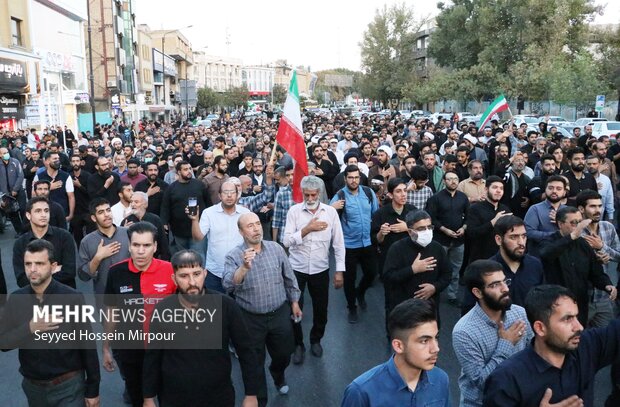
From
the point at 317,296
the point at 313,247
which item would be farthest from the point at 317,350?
the point at 313,247

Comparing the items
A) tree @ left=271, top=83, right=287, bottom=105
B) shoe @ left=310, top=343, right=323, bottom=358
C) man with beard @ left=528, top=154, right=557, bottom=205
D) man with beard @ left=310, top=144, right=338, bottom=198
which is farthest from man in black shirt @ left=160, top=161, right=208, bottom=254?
tree @ left=271, top=83, right=287, bottom=105

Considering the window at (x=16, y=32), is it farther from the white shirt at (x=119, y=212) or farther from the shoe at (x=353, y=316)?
the shoe at (x=353, y=316)

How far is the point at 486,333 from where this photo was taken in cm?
351

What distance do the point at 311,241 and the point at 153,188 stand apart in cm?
374

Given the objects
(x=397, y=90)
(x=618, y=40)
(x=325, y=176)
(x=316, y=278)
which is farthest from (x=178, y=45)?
(x=316, y=278)

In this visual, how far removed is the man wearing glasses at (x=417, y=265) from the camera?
515 cm

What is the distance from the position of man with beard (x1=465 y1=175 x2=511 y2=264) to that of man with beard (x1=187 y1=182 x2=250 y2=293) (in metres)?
2.69

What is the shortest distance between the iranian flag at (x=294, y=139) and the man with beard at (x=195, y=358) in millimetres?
3622

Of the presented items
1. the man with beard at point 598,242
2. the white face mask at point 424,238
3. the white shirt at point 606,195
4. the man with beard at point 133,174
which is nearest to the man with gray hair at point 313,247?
the white face mask at point 424,238

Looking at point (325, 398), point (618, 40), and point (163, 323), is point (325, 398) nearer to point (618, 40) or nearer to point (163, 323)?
point (163, 323)

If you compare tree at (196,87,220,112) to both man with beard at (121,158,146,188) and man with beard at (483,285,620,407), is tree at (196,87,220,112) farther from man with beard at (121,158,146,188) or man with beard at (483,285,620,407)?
man with beard at (483,285,620,407)

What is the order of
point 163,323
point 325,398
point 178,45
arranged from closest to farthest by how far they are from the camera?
point 163,323 < point 325,398 < point 178,45

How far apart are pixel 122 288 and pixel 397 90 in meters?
55.1

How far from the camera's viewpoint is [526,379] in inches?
109
